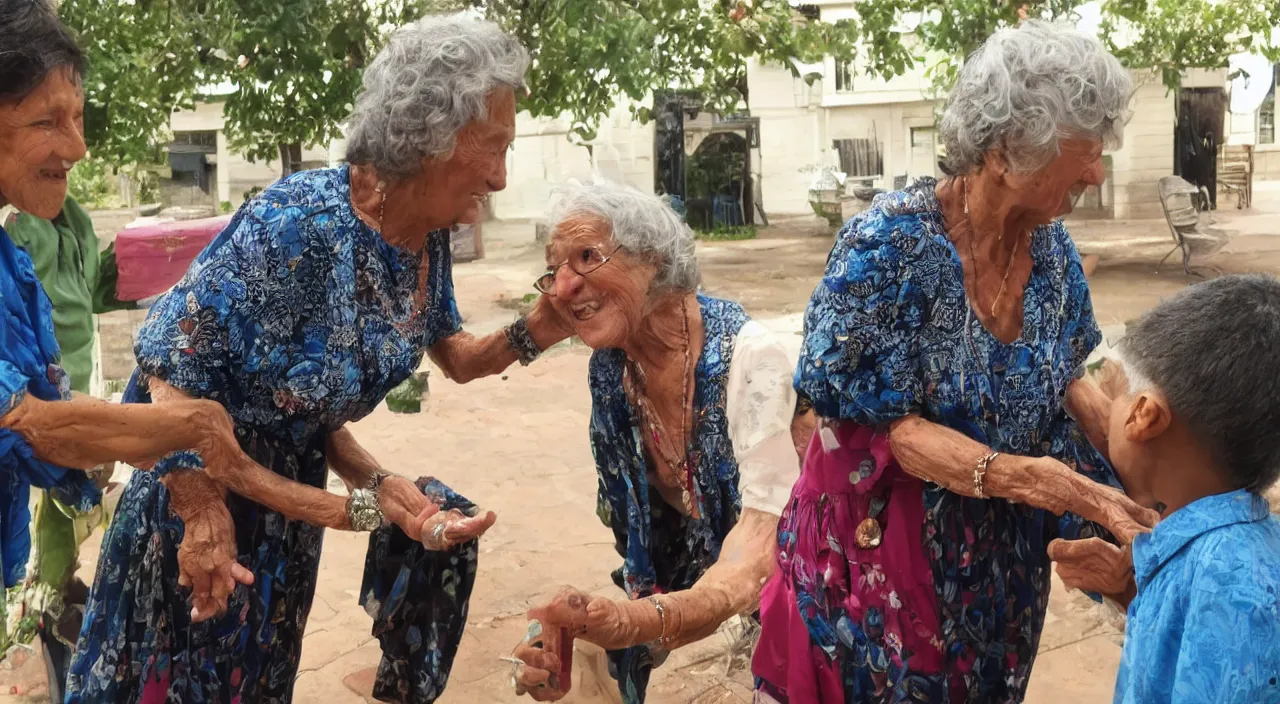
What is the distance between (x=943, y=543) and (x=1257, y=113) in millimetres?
30423

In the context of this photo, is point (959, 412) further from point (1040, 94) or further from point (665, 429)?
point (665, 429)

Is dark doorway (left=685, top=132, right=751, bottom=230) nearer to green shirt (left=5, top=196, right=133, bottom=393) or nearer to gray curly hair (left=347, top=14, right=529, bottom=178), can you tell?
green shirt (left=5, top=196, right=133, bottom=393)

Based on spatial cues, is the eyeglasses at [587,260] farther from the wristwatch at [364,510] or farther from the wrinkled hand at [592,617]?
the wrinkled hand at [592,617]

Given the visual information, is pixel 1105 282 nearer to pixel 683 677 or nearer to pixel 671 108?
pixel 671 108

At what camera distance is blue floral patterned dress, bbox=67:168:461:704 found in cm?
255

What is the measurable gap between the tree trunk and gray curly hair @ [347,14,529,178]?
5.13 meters

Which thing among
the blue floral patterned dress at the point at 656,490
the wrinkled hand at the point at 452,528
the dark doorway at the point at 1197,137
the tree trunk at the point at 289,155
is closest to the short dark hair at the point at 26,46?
the wrinkled hand at the point at 452,528

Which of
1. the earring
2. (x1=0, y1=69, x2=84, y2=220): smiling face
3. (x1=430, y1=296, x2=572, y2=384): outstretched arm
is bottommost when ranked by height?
(x1=430, y1=296, x2=572, y2=384): outstretched arm

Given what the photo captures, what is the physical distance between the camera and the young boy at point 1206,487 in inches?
67.1

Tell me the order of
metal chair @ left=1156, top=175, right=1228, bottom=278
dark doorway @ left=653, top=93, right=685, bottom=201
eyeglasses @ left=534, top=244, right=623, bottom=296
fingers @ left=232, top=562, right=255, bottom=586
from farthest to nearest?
dark doorway @ left=653, top=93, right=685, bottom=201, metal chair @ left=1156, top=175, right=1228, bottom=278, eyeglasses @ left=534, top=244, right=623, bottom=296, fingers @ left=232, top=562, right=255, bottom=586

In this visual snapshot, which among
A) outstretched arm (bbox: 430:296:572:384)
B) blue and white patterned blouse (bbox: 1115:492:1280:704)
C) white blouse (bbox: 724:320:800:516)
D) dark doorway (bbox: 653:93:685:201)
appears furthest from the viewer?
dark doorway (bbox: 653:93:685:201)

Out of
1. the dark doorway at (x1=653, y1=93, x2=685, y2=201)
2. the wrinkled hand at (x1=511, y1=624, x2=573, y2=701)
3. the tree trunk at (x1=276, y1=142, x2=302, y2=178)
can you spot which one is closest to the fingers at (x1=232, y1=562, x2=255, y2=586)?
the wrinkled hand at (x1=511, y1=624, x2=573, y2=701)

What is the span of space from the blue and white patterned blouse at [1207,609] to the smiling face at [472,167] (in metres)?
1.61

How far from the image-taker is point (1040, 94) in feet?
7.39
